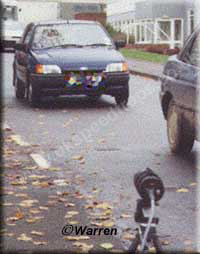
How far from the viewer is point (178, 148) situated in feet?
35.3

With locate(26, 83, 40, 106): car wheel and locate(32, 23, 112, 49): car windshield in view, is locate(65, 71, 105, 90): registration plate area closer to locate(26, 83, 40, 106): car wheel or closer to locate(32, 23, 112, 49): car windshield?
locate(26, 83, 40, 106): car wheel

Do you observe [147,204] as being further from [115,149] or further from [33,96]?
[33,96]

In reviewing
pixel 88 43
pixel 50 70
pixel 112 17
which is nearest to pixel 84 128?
pixel 50 70

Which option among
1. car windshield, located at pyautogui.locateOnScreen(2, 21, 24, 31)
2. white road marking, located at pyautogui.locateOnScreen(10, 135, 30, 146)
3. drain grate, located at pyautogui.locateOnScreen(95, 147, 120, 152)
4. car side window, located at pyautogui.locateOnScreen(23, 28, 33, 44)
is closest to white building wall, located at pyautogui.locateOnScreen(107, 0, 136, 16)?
car windshield, located at pyautogui.locateOnScreen(2, 21, 24, 31)

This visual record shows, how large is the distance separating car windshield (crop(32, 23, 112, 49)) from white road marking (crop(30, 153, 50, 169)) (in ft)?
22.5

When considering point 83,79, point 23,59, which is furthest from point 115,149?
point 23,59

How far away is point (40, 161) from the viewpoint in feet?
34.0

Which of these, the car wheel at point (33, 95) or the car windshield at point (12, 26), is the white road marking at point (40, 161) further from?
the car windshield at point (12, 26)

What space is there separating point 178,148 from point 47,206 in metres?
3.41

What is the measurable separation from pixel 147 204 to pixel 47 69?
43.3 ft

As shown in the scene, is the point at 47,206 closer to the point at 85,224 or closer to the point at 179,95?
the point at 85,224

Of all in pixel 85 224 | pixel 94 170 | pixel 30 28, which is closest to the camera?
pixel 85 224

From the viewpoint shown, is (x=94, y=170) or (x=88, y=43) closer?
(x=94, y=170)

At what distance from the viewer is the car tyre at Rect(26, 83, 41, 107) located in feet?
56.3
